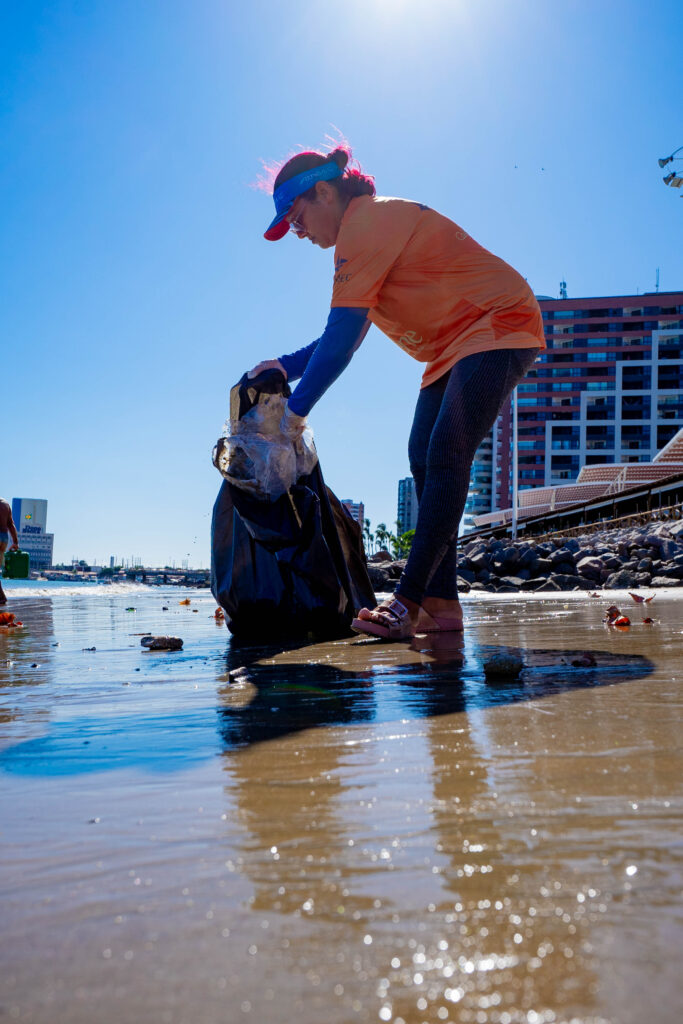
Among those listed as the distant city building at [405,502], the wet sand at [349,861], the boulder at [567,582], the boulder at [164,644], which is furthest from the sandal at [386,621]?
the distant city building at [405,502]

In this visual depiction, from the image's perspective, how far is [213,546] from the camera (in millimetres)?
3678

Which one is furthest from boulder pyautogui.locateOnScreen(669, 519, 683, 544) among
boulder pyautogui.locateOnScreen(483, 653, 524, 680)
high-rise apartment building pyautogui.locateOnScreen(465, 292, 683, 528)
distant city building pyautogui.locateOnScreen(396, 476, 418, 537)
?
distant city building pyautogui.locateOnScreen(396, 476, 418, 537)

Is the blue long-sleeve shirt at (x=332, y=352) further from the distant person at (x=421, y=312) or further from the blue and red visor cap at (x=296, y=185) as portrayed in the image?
the blue and red visor cap at (x=296, y=185)

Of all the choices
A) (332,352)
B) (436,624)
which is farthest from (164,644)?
(332,352)

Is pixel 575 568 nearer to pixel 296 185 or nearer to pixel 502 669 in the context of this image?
pixel 296 185

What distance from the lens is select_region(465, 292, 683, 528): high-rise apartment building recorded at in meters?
81.4

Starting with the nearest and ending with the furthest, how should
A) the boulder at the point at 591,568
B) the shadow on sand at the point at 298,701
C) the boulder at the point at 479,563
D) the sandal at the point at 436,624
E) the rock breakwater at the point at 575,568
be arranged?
1. the shadow on sand at the point at 298,701
2. the sandal at the point at 436,624
3. the rock breakwater at the point at 575,568
4. the boulder at the point at 591,568
5. the boulder at the point at 479,563

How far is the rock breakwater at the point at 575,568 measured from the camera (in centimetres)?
934

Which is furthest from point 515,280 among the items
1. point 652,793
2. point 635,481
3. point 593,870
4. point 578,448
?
point 578,448

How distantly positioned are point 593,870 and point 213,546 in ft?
10.2

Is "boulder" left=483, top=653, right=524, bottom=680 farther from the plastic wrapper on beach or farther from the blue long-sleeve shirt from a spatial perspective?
the plastic wrapper on beach

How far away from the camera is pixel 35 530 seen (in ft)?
495

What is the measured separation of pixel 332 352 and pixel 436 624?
4.02ft

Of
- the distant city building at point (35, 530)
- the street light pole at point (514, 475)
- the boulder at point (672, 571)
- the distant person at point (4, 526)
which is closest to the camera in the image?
the boulder at point (672, 571)
